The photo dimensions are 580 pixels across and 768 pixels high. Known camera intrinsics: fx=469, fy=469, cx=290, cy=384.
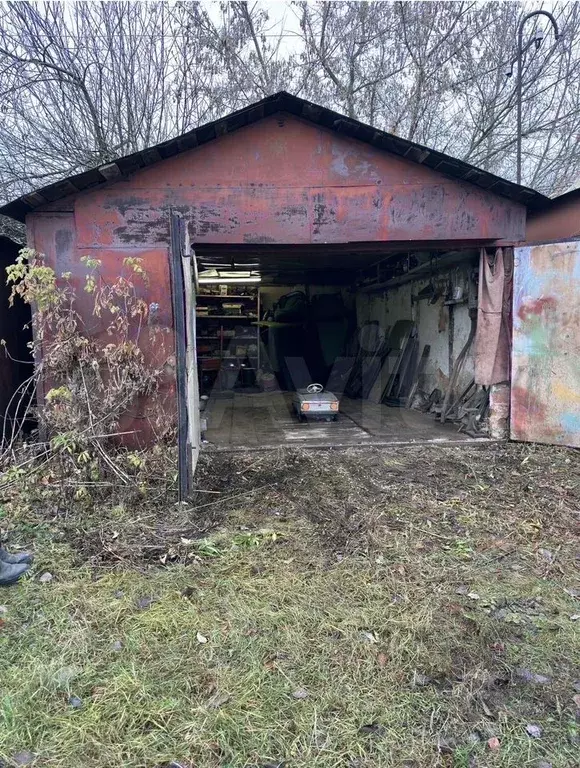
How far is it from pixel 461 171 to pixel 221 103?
21.4ft

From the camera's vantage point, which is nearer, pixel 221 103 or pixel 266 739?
pixel 266 739

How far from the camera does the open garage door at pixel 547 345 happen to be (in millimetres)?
5133

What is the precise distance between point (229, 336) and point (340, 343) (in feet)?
8.80

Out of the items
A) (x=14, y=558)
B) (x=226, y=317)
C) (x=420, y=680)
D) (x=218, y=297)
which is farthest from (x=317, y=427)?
(x=218, y=297)

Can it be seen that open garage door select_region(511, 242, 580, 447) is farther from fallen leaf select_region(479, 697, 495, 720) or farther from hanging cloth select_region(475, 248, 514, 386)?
fallen leaf select_region(479, 697, 495, 720)

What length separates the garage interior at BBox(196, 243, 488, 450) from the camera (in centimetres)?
631

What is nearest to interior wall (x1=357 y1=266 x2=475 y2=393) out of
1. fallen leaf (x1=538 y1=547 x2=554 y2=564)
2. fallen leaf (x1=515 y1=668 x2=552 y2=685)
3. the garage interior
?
the garage interior

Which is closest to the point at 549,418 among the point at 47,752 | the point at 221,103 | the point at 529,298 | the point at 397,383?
the point at 529,298

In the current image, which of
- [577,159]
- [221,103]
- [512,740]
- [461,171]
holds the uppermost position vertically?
[221,103]

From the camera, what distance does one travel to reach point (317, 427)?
6.86 metres

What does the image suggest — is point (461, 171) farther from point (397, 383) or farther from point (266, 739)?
point (266, 739)

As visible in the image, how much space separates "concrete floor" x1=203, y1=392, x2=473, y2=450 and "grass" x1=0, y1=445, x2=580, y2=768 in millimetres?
1915

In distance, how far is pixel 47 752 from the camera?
5.39 ft

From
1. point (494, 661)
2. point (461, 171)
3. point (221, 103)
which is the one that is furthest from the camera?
point (221, 103)
